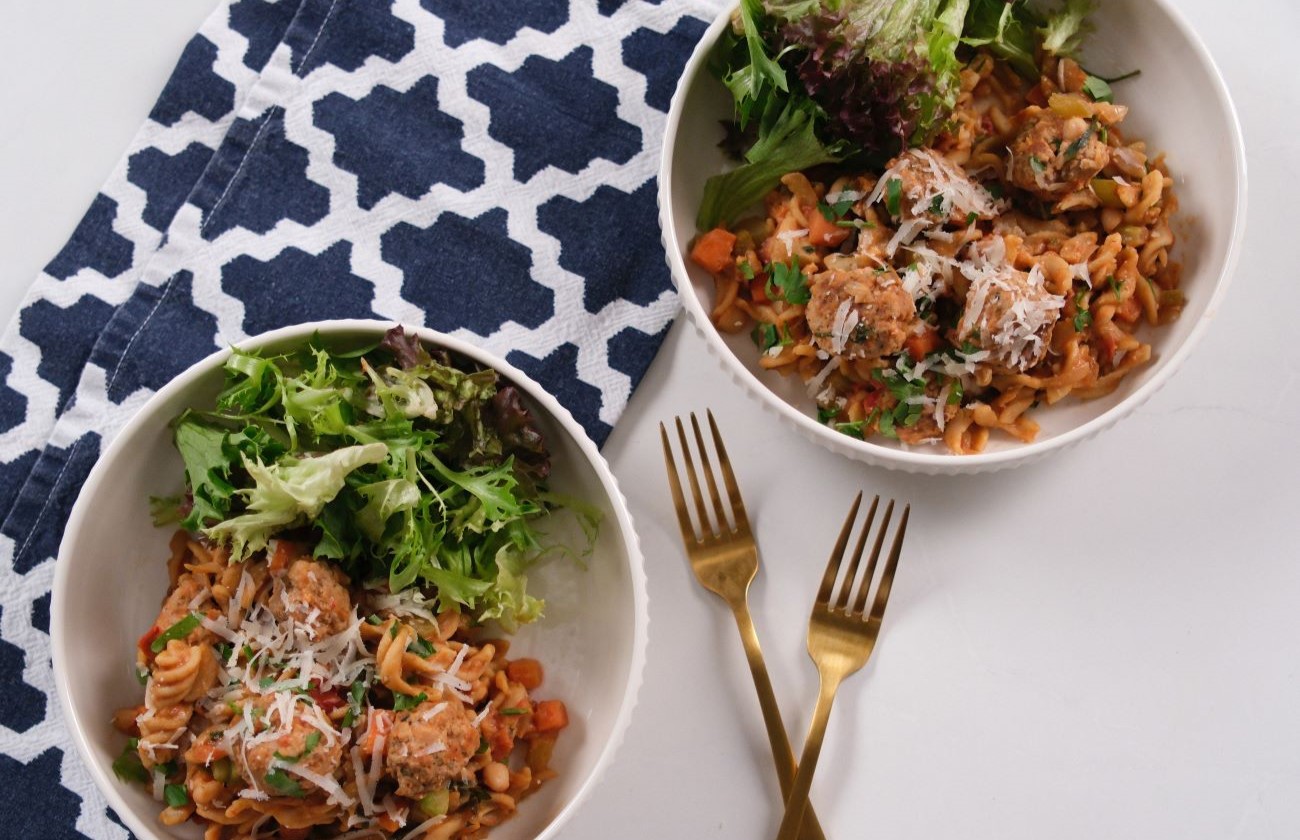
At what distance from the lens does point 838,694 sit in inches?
144

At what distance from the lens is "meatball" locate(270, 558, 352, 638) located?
295cm

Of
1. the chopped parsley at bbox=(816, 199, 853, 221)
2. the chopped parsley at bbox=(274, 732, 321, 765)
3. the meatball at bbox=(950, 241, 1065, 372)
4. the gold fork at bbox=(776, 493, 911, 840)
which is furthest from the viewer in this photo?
the gold fork at bbox=(776, 493, 911, 840)

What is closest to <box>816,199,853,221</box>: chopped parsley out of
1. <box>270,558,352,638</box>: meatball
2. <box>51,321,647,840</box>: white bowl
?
<box>51,321,647,840</box>: white bowl

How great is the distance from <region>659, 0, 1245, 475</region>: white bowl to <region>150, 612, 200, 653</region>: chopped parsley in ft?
5.38

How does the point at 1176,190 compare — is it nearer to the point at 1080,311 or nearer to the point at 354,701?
the point at 1080,311

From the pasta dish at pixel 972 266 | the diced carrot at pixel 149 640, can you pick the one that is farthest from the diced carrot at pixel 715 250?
the diced carrot at pixel 149 640

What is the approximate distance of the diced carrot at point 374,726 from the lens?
9.73 feet

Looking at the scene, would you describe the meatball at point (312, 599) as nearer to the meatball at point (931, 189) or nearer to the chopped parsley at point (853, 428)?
the chopped parsley at point (853, 428)

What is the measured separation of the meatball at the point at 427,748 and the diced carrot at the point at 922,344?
1628 mm

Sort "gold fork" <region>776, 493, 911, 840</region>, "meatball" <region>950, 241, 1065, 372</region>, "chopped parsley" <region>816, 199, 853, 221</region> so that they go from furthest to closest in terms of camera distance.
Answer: "gold fork" <region>776, 493, 911, 840</region>
"chopped parsley" <region>816, 199, 853, 221</region>
"meatball" <region>950, 241, 1065, 372</region>

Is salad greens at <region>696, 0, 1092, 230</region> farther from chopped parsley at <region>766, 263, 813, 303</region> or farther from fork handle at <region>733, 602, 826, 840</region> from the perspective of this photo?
fork handle at <region>733, 602, 826, 840</region>

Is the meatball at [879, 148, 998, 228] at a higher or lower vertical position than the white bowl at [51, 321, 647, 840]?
higher

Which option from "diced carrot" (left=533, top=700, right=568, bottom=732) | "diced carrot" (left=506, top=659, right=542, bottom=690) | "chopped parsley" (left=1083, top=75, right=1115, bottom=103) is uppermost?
"chopped parsley" (left=1083, top=75, right=1115, bottom=103)

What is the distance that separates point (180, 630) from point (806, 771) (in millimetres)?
1888
